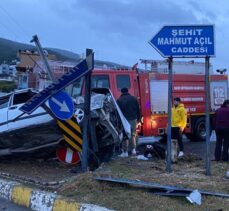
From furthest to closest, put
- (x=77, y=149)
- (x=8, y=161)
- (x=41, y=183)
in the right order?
(x=8, y=161) → (x=77, y=149) → (x=41, y=183)

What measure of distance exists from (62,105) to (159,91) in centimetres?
866

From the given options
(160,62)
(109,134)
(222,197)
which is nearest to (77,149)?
(109,134)

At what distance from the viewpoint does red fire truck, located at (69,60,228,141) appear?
632 inches

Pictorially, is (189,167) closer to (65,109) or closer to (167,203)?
(65,109)

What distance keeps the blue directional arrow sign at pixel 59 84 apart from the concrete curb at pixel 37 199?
1.37 metres

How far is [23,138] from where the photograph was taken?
414 inches

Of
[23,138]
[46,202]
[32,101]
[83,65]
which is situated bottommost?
[46,202]

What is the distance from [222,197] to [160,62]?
37.4 feet

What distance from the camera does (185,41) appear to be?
29.5ft

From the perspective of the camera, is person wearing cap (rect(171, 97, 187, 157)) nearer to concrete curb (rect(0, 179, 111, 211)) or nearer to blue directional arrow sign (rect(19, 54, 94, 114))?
blue directional arrow sign (rect(19, 54, 94, 114))

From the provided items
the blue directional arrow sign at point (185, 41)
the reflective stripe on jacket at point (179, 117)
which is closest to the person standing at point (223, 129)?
the reflective stripe on jacket at point (179, 117)

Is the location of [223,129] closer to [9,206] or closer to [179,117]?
[179,117]

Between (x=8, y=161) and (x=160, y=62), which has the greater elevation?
(x=160, y=62)

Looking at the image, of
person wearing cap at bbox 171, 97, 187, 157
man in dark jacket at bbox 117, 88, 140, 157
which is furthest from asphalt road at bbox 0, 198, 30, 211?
person wearing cap at bbox 171, 97, 187, 157
